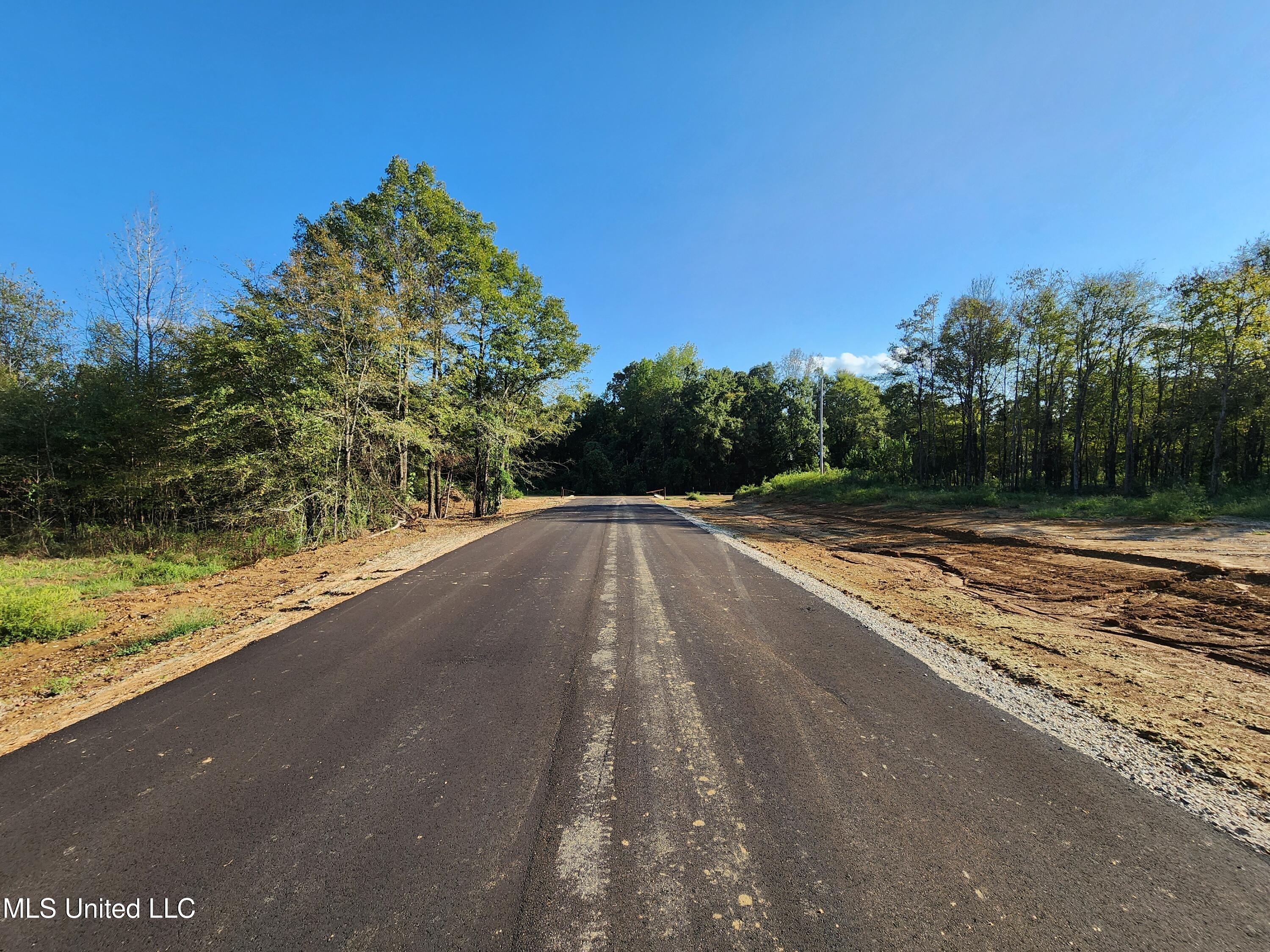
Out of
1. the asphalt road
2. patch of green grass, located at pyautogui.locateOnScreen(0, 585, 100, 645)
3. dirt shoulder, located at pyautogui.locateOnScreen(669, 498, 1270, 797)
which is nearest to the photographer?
the asphalt road

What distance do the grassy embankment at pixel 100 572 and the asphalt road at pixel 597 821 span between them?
3.14 m

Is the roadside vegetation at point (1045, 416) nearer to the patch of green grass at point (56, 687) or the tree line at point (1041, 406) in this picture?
the tree line at point (1041, 406)

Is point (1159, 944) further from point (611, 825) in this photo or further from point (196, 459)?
point (196, 459)

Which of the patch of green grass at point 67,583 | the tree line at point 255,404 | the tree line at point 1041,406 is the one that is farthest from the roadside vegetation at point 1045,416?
the patch of green grass at point 67,583

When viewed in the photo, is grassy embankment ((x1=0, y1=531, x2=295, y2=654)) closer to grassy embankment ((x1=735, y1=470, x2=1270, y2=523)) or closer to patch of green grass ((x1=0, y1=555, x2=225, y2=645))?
patch of green grass ((x1=0, y1=555, x2=225, y2=645))

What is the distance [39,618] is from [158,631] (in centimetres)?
144

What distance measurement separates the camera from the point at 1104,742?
2.79m

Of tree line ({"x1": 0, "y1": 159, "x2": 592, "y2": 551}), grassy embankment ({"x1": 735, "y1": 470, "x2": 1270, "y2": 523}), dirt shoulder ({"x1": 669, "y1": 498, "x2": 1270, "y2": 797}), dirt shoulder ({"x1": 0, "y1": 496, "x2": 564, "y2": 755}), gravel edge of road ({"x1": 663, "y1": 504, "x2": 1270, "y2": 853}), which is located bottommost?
dirt shoulder ({"x1": 669, "y1": 498, "x2": 1270, "y2": 797})

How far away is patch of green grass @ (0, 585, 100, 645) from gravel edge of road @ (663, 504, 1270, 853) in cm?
895

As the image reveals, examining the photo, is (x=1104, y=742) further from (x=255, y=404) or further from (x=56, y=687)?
(x=255, y=404)

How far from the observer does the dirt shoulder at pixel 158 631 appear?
3438 millimetres

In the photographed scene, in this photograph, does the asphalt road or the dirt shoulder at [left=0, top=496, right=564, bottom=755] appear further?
the dirt shoulder at [left=0, top=496, right=564, bottom=755]

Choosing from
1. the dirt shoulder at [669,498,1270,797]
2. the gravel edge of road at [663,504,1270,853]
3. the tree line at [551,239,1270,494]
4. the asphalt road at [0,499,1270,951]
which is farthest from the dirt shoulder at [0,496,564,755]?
the tree line at [551,239,1270,494]

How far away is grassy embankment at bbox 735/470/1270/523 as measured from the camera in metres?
12.2
